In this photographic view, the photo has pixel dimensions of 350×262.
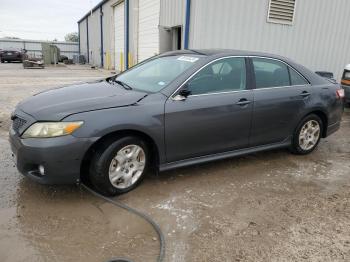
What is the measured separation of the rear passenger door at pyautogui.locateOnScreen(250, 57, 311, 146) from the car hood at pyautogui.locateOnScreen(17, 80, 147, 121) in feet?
5.25

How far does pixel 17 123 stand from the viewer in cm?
331

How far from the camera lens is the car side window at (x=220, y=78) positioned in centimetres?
372

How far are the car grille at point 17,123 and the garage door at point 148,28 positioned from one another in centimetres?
1024

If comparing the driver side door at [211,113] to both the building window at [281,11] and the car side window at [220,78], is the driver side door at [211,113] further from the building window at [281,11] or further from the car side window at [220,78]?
the building window at [281,11]

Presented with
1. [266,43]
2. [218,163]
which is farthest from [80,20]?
[218,163]

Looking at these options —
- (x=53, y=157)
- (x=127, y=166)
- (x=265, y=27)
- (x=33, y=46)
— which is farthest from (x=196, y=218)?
(x=33, y=46)

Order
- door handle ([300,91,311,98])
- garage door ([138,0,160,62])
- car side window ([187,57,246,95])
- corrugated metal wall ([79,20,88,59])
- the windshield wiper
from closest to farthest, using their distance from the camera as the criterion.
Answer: car side window ([187,57,246,95]), the windshield wiper, door handle ([300,91,311,98]), garage door ([138,0,160,62]), corrugated metal wall ([79,20,88,59])

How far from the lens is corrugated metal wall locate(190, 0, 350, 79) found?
345 inches

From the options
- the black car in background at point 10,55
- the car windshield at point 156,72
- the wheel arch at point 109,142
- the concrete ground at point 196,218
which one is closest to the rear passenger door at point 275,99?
the concrete ground at point 196,218

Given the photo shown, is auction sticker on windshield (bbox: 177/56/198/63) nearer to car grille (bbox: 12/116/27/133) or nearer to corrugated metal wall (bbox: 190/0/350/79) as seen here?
car grille (bbox: 12/116/27/133)

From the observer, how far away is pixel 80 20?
35781 millimetres

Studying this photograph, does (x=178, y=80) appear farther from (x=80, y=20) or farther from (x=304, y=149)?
(x=80, y=20)

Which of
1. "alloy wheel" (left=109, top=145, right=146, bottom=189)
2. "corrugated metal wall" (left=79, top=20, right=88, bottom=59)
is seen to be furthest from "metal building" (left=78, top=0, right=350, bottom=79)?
"corrugated metal wall" (left=79, top=20, right=88, bottom=59)

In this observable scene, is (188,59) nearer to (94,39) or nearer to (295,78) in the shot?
(295,78)
